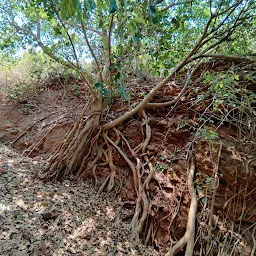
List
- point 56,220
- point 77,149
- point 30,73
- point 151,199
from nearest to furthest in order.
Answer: point 56,220 → point 151,199 → point 77,149 → point 30,73

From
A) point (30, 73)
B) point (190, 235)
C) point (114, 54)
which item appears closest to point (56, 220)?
point (190, 235)

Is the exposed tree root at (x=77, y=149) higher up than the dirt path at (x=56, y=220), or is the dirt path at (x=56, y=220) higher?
the exposed tree root at (x=77, y=149)

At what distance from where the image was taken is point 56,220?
2303 millimetres

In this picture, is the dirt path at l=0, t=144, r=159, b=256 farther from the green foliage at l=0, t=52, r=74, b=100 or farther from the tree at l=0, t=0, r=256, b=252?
the green foliage at l=0, t=52, r=74, b=100

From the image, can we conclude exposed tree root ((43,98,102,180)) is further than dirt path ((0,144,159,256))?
Yes

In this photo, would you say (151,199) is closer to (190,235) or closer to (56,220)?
(190,235)

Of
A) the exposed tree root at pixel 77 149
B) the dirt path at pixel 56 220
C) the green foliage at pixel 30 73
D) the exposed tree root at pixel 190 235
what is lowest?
the exposed tree root at pixel 190 235

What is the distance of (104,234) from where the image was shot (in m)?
2.41

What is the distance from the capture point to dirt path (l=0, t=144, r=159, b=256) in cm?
192

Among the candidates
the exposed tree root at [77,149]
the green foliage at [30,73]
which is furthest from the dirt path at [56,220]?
the green foliage at [30,73]

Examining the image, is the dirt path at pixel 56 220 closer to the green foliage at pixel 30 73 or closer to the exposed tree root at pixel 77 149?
the exposed tree root at pixel 77 149

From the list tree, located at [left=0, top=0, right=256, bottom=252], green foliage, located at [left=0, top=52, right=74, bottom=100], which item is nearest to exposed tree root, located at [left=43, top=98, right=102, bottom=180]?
tree, located at [left=0, top=0, right=256, bottom=252]

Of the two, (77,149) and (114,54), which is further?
(77,149)

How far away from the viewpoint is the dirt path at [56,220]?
192 centimetres
